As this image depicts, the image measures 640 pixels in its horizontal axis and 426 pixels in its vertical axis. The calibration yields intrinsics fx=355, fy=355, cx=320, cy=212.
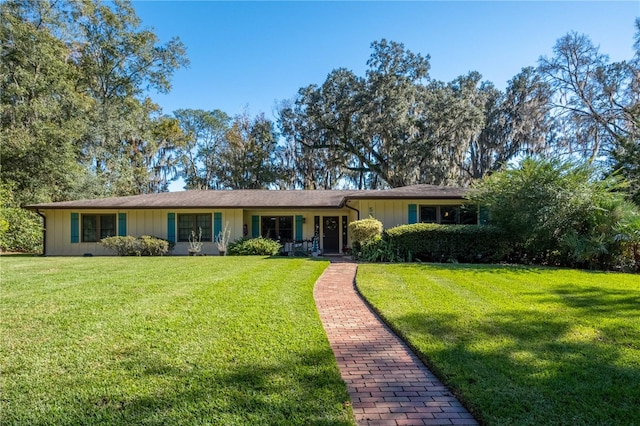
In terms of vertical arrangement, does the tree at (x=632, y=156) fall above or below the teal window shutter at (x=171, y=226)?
above

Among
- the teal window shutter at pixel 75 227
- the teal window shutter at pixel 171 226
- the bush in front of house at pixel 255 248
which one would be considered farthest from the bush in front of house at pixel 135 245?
the bush in front of house at pixel 255 248

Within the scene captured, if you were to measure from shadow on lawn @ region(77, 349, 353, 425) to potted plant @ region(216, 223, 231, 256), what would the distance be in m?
11.0

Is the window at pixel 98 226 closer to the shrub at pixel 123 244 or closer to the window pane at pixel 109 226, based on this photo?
the window pane at pixel 109 226

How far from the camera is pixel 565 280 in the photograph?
7.40 meters

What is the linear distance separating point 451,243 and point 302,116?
17710mm

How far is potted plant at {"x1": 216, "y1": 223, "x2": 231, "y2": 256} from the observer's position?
1404cm

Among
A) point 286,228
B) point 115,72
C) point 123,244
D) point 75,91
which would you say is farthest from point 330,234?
point 115,72

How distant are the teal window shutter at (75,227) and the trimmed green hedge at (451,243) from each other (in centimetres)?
1299

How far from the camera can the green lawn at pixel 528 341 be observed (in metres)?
2.53

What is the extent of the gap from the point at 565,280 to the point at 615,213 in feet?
11.4

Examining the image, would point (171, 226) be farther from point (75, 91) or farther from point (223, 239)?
point (75, 91)

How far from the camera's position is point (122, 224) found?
49.3 ft

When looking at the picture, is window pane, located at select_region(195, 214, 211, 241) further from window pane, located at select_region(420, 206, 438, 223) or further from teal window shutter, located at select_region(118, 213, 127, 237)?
window pane, located at select_region(420, 206, 438, 223)

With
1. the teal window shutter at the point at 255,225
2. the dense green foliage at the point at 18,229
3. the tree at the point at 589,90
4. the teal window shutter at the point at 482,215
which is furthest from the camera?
the tree at the point at 589,90
